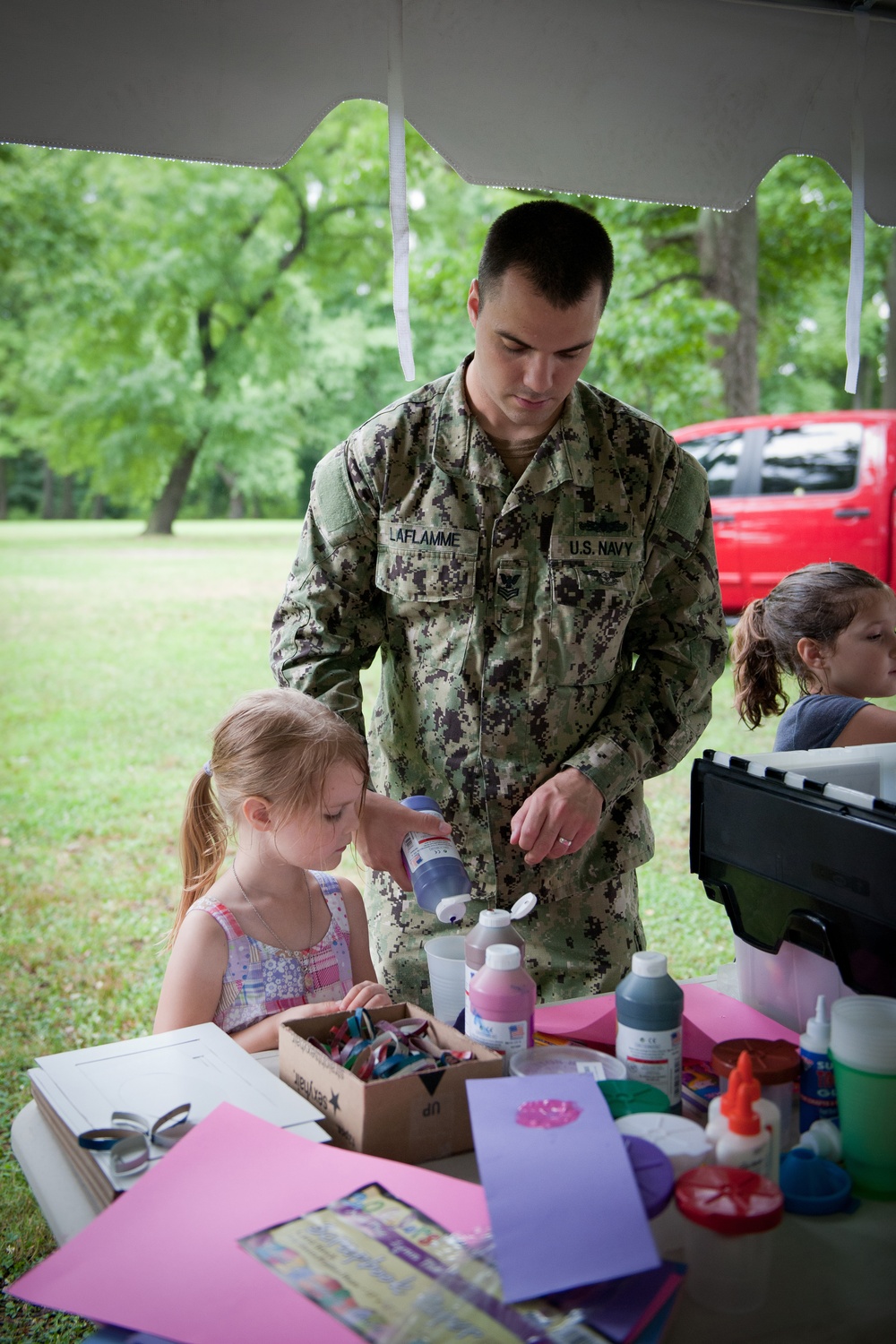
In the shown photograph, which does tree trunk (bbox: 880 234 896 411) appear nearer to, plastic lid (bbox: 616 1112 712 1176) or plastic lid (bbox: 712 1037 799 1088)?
plastic lid (bbox: 712 1037 799 1088)

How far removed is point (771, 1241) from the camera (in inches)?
40.3

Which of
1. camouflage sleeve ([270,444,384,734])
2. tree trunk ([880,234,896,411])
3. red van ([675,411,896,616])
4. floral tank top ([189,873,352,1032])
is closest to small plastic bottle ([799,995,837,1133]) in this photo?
floral tank top ([189,873,352,1032])

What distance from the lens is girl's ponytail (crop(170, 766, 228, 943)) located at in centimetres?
184

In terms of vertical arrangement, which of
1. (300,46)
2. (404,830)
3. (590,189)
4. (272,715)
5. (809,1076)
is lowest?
(809,1076)

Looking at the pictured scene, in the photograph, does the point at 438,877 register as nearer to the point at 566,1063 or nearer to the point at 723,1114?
the point at 566,1063

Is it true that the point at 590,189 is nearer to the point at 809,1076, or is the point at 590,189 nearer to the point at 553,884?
the point at 553,884

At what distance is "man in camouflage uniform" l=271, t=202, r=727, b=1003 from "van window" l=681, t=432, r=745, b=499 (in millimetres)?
6034

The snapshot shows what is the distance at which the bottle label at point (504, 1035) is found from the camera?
1.27 meters

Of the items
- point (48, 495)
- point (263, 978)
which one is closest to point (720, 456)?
point (263, 978)

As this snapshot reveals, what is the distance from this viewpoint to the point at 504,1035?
1.27 m

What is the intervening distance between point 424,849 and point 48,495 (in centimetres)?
2603

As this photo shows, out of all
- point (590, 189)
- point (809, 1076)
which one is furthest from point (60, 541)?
point (809, 1076)

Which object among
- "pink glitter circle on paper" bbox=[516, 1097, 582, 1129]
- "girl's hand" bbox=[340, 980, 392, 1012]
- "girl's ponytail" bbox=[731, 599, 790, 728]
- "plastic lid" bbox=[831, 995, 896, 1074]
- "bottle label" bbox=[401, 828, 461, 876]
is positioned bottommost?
"girl's hand" bbox=[340, 980, 392, 1012]

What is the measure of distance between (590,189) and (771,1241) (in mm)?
1810
